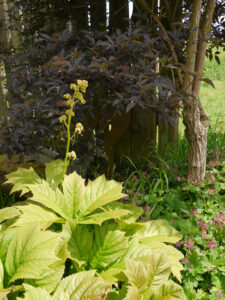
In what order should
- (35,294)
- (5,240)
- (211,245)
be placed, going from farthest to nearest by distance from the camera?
(211,245) → (5,240) → (35,294)

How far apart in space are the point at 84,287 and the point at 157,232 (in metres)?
0.74

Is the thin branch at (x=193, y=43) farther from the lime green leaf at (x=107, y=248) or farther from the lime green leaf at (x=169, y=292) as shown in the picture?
the lime green leaf at (x=169, y=292)

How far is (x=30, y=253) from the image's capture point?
144cm

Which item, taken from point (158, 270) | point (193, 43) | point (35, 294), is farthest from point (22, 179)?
point (193, 43)

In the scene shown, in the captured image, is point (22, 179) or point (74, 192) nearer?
point (74, 192)

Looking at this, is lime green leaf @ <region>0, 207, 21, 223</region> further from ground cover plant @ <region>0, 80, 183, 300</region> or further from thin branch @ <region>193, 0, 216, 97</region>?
thin branch @ <region>193, 0, 216, 97</region>

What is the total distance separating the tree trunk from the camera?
240cm

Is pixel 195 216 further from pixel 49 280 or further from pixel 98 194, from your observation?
pixel 49 280

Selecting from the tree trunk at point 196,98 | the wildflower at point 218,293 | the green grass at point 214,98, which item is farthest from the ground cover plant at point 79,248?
the green grass at point 214,98

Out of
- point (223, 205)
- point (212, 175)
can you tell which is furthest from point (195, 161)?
point (223, 205)

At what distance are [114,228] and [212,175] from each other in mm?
1157

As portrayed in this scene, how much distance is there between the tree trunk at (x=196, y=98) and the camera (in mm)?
2402

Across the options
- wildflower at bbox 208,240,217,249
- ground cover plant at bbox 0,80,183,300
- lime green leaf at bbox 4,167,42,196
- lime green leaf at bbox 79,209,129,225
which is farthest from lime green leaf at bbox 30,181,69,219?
wildflower at bbox 208,240,217,249

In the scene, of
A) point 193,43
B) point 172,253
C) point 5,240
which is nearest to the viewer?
point 5,240
